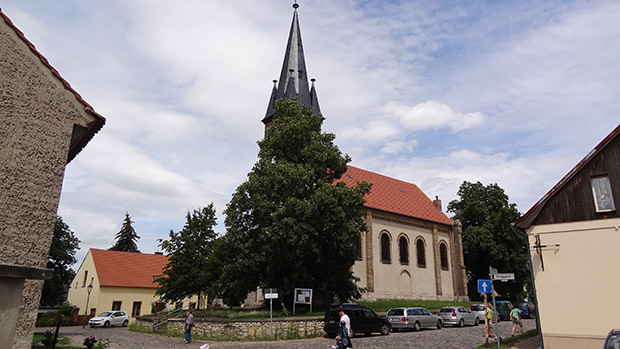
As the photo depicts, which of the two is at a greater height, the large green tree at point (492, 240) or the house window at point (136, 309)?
the large green tree at point (492, 240)

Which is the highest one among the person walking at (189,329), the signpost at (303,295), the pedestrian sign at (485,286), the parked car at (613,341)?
the pedestrian sign at (485,286)

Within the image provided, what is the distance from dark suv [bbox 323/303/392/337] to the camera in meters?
20.2

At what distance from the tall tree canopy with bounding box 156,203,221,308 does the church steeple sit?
13.8m

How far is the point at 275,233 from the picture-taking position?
73.8 ft

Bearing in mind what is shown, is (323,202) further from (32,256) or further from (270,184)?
(32,256)

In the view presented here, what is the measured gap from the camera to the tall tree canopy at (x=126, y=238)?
71281 mm

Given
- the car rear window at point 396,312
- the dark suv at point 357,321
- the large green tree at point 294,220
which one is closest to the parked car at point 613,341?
the dark suv at point 357,321

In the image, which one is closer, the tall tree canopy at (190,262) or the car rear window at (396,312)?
the car rear window at (396,312)

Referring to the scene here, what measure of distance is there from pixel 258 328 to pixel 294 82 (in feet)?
83.3

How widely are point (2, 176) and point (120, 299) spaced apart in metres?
35.5

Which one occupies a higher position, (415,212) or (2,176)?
(415,212)

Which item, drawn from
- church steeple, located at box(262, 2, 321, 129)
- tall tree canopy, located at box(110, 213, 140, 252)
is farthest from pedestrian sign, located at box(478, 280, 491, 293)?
tall tree canopy, located at box(110, 213, 140, 252)

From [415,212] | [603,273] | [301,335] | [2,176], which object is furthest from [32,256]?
[415,212]

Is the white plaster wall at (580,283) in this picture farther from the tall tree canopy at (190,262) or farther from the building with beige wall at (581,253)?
the tall tree canopy at (190,262)
